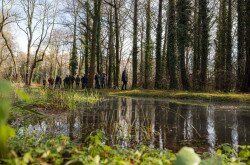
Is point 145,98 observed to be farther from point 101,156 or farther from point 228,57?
point 101,156

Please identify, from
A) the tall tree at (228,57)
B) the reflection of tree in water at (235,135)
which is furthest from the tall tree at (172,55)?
the reflection of tree in water at (235,135)

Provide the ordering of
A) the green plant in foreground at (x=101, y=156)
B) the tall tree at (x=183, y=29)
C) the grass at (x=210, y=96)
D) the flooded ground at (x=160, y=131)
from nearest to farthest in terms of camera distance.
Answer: the green plant in foreground at (x=101, y=156), the flooded ground at (x=160, y=131), the grass at (x=210, y=96), the tall tree at (x=183, y=29)

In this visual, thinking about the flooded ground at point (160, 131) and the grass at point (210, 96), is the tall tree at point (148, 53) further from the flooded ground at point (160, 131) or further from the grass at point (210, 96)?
the flooded ground at point (160, 131)

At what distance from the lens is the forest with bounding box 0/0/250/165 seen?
2.76 metres

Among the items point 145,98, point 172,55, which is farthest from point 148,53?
point 145,98

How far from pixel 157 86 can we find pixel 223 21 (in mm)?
8984

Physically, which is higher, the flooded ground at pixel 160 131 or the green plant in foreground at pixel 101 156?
the green plant in foreground at pixel 101 156

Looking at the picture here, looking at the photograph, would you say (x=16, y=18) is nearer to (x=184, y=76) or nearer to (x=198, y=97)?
(x=184, y=76)

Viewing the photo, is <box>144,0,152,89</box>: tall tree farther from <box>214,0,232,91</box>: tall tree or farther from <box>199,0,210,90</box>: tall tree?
<box>214,0,232,91</box>: tall tree

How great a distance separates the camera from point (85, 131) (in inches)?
229

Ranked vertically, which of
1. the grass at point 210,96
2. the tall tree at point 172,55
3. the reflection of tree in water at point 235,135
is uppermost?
the tall tree at point 172,55

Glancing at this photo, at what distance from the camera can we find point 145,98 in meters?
17.1

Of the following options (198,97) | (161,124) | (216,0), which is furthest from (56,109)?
(216,0)

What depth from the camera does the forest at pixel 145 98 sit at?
2756 mm
